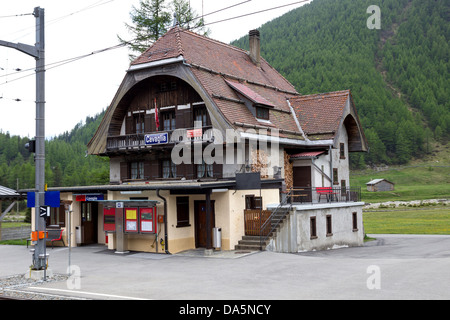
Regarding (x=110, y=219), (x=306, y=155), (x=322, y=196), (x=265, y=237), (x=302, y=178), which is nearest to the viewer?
(x=265, y=237)

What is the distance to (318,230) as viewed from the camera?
24.6 m

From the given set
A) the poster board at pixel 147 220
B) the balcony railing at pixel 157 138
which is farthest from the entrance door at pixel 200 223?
the balcony railing at pixel 157 138

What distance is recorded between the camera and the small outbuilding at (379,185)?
11594 centimetres

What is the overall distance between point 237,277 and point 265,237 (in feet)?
22.7

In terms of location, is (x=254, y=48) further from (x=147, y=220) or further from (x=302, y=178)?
(x=147, y=220)

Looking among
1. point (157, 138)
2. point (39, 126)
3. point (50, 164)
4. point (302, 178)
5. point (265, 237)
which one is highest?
Result: point (50, 164)

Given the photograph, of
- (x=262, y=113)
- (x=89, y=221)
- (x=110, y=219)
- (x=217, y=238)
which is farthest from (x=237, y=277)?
(x=89, y=221)

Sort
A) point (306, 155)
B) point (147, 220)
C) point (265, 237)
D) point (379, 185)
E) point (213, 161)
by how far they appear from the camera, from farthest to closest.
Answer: point (379, 185), point (306, 155), point (213, 161), point (147, 220), point (265, 237)

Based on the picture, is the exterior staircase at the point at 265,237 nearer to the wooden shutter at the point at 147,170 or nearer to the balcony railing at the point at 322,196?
the balcony railing at the point at 322,196

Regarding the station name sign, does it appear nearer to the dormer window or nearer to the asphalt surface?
the dormer window

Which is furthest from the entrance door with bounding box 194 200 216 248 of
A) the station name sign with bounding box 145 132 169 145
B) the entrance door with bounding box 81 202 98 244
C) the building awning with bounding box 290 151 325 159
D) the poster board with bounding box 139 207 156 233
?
the building awning with bounding box 290 151 325 159

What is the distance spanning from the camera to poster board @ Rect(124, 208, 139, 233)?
22406mm

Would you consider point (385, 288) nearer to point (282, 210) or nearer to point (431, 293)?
point (431, 293)

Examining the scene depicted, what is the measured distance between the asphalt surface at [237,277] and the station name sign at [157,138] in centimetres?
686
